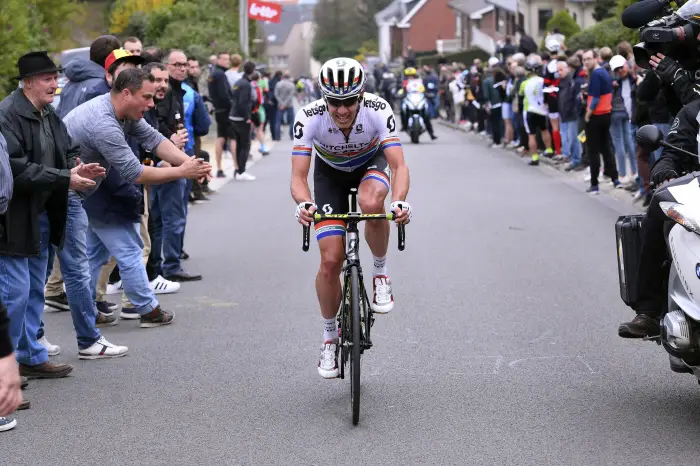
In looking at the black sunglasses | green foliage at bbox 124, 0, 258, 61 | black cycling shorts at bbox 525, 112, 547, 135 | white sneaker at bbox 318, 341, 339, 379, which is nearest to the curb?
black cycling shorts at bbox 525, 112, 547, 135

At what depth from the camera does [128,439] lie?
664 cm

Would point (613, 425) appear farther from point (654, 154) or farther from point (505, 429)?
point (654, 154)

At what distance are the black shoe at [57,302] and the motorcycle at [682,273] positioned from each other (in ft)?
18.5

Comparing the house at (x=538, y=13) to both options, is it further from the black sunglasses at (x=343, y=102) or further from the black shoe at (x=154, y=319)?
the black sunglasses at (x=343, y=102)

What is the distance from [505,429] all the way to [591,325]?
3.06m

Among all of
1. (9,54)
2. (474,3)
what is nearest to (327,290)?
(9,54)

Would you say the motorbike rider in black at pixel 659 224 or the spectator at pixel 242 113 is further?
the spectator at pixel 242 113

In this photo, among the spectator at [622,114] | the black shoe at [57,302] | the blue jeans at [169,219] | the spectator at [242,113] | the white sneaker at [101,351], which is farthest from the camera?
the spectator at [242,113]

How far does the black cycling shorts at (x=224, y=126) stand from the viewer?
22.4m

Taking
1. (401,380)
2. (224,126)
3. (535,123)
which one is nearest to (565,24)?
(535,123)

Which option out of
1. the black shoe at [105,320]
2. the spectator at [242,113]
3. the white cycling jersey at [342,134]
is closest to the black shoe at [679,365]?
the white cycling jersey at [342,134]

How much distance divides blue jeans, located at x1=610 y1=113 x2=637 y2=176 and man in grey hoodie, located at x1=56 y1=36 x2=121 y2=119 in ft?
32.8

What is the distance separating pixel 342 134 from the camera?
298 inches

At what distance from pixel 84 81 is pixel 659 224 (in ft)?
17.4
